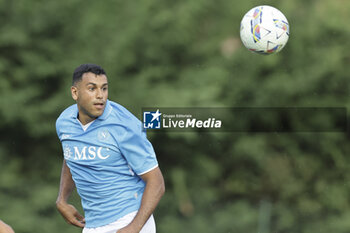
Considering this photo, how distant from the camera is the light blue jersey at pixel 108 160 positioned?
3.11 metres

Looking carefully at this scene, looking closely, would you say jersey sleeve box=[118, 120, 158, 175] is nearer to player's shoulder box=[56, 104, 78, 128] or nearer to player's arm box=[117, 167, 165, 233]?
player's arm box=[117, 167, 165, 233]

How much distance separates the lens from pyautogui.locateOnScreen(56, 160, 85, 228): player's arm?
353 cm

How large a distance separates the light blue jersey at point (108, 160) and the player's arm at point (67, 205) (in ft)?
0.59

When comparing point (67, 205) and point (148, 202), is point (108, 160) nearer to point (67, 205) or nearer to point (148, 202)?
point (148, 202)

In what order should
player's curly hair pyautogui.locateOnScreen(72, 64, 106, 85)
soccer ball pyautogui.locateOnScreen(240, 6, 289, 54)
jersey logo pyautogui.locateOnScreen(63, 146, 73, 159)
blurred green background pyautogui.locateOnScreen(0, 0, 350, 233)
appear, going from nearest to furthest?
player's curly hair pyautogui.locateOnScreen(72, 64, 106, 85) < jersey logo pyautogui.locateOnScreen(63, 146, 73, 159) < soccer ball pyautogui.locateOnScreen(240, 6, 289, 54) < blurred green background pyautogui.locateOnScreen(0, 0, 350, 233)

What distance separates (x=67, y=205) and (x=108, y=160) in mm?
553

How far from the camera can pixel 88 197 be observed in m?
3.33

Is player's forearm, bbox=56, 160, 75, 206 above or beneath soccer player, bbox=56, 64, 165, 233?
beneath

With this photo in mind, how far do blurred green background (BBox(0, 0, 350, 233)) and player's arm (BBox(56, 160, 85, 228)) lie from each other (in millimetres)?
4865

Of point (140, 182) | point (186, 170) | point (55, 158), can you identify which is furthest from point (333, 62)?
point (140, 182)

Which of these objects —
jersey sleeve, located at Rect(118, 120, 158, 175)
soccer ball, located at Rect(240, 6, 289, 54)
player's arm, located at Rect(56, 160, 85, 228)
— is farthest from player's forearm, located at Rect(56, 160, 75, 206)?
soccer ball, located at Rect(240, 6, 289, 54)

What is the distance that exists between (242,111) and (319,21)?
6.58ft

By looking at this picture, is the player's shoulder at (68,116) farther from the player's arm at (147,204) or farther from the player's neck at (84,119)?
the player's arm at (147,204)

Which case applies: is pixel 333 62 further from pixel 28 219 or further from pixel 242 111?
pixel 28 219
